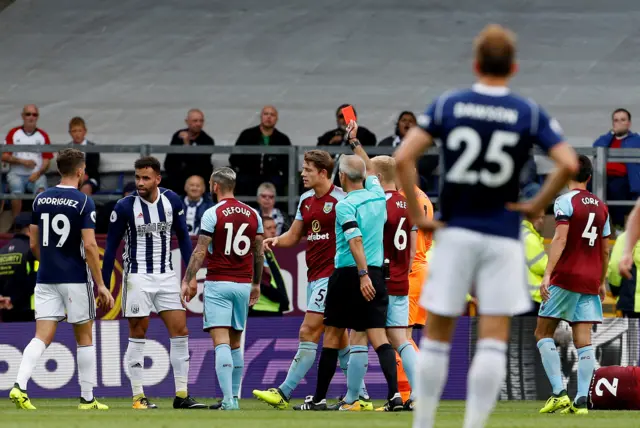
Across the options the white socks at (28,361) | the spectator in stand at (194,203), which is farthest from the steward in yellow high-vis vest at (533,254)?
the white socks at (28,361)

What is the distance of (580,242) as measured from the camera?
11.8 m

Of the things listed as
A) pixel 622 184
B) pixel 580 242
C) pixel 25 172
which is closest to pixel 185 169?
pixel 25 172

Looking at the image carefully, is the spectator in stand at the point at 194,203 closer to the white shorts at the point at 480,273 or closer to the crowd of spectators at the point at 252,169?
the crowd of spectators at the point at 252,169

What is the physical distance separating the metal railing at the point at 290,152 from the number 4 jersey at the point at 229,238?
4564 millimetres

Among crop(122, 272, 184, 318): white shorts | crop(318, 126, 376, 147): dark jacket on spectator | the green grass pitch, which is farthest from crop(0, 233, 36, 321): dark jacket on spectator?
crop(318, 126, 376, 147): dark jacket on spectator

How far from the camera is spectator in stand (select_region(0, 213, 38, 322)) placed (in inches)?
594

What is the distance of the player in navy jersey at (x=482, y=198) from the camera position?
6734 millimetres

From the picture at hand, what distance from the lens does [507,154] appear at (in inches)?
268

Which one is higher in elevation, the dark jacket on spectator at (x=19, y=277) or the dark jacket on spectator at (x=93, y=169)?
the dark jacket on spectator at (x=93, y=169)

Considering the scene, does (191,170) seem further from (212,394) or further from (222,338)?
(222,338)

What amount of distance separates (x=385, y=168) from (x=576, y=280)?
76.3 inches

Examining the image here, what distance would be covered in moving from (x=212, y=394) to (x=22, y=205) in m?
4.33

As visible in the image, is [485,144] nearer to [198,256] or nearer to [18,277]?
[198,256]

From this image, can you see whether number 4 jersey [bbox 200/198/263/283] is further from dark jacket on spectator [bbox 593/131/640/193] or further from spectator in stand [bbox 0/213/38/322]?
dark jacket on spectator [bbox 593/131/640/193]
